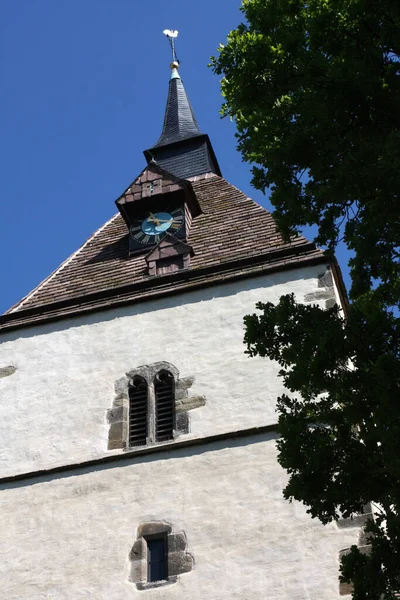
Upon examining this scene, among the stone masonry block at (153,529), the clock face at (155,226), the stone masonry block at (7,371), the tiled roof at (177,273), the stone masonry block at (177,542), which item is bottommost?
the stone masonry block at (177,542)

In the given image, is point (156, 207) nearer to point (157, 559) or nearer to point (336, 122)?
point (157, 559)

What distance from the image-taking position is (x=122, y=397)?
40.2 ft

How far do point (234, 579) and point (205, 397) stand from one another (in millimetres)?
2402

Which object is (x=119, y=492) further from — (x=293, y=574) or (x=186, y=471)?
(x=293, y=574)

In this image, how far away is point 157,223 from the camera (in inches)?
610

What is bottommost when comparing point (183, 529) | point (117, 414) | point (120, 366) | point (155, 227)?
point (183, 529)

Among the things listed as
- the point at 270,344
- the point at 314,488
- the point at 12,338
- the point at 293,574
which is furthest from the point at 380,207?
the point at 12,338

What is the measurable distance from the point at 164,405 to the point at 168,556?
2051 millimetres

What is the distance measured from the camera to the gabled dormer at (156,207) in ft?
50.2

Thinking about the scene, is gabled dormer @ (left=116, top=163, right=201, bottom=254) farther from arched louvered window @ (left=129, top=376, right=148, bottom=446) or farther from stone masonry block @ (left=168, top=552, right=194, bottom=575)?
stone masonry block @ (left=168, top=552, right=194, bottom=575)

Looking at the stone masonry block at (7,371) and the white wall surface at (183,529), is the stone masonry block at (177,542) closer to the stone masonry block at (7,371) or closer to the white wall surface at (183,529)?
the white wall surface at (183,529)

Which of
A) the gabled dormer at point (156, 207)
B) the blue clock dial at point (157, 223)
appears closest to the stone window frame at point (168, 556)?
the gabled dormer at point (156, 207)

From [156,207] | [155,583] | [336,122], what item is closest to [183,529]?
[155,583]

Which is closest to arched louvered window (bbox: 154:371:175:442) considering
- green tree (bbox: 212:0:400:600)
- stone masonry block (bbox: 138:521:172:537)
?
stone masonry block (bbox: 138:521:172:537)
